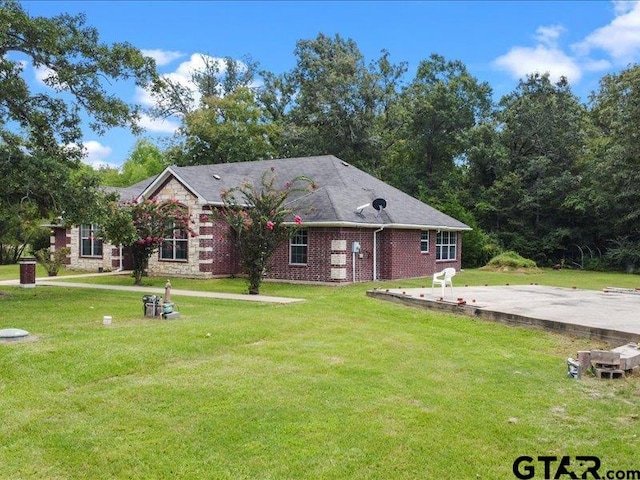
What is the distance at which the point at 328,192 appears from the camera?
22.5 meters

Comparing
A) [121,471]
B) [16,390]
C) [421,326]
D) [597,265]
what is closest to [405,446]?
[121,471]

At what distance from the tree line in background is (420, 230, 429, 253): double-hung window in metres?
8.05

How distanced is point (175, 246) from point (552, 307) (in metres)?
14.6

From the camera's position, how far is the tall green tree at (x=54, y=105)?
14648 millimetres

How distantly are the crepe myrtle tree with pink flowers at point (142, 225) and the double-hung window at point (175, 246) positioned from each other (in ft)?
5.37

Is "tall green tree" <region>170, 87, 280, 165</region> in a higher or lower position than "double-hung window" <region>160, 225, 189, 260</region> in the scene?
higher

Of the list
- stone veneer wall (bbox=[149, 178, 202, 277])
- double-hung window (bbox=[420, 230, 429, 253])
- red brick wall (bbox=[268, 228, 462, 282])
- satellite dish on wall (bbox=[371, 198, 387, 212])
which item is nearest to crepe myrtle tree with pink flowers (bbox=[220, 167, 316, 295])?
red brick wall (bbox=[268, 228, 462, 282])

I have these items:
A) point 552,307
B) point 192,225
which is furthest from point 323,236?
point 552,307

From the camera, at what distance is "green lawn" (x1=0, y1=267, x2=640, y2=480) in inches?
188

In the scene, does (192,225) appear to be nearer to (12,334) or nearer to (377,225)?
(377,225)

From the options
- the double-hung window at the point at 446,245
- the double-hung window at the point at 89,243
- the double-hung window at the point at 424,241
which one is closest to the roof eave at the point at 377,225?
the double-hung window at the point at 424,241

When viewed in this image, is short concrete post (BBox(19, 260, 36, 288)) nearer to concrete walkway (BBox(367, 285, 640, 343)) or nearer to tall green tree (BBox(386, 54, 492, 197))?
concrete walkway (BBox(367, 285, 640, 343))

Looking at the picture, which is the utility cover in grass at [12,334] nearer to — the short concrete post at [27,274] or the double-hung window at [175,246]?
the short concrete post at [27,274]

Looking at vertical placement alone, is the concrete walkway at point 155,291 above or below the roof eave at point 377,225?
below
